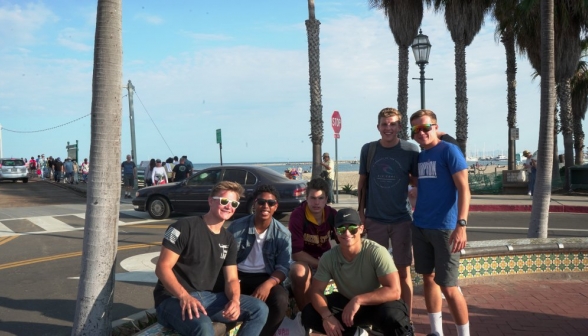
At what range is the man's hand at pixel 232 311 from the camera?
3.72 m

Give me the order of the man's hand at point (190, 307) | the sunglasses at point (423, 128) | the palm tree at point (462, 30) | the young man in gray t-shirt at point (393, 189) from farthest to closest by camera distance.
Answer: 1. the palm tree at point (462, 30)
2. the young man in gray t-shirt at point (393, 189)
3. the sunglasses at point (423, 128)
4. the man's hand at point (190, 307)

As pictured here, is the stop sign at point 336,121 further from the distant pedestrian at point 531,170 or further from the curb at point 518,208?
the distant pedestrian at point 531,170

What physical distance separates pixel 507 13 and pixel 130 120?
16.4 metres

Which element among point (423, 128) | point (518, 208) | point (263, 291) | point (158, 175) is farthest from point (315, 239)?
point (158, 175)

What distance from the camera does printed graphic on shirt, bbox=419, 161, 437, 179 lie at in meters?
4.23

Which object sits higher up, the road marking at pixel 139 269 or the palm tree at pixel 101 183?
the palm tree at pixel 101 183

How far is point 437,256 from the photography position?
4.21m

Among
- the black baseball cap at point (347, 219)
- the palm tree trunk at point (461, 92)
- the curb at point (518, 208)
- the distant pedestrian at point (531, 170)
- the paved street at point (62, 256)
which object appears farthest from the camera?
the palm tree trunk at point (461, 92)

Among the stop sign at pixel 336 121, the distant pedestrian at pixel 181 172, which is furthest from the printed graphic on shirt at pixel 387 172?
the distant pedestrian at pixel 181 172

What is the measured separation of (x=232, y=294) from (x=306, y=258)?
101cm

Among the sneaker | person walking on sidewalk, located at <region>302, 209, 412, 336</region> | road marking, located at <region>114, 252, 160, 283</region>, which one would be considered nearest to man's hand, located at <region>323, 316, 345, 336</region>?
person walking on sidewalk, located at <region>302, 209, 412, 336</region>

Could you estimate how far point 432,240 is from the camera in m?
4.22

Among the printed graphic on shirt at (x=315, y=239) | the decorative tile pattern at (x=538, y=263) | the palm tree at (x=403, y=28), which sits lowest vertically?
the decorative tile pattern at (x=538, y=263)

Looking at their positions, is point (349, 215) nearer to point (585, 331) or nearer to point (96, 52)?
point (96, 52)
